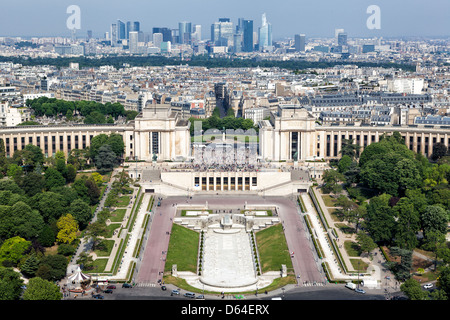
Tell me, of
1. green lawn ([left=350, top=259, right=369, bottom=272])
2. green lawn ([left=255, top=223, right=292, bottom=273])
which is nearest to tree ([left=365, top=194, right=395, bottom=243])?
green lawn ([left=350, top=259, right=369, bottom=272])

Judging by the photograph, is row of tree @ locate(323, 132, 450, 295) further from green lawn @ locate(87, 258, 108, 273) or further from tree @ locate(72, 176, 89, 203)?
tree @ locate(72, 176, 89, 203)

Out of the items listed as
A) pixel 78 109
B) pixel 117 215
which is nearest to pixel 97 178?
pixel 117 215

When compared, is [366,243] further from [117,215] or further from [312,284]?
[117,215]

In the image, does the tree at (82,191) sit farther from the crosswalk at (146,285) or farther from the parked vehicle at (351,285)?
the parked vehicle at (351,285)

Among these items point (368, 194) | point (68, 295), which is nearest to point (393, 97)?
point (368, 194)
